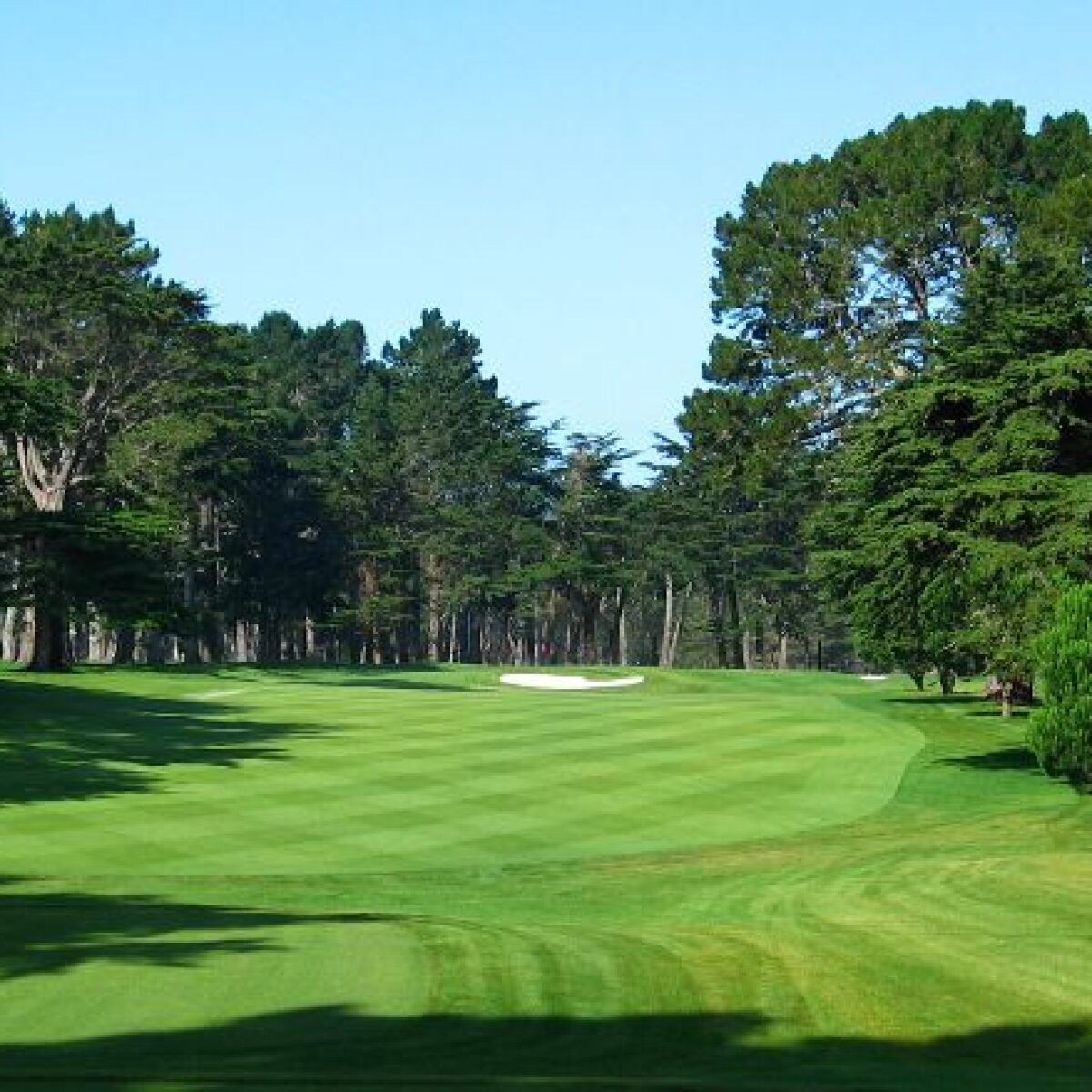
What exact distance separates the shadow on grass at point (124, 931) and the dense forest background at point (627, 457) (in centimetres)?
1874

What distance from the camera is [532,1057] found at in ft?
33.3

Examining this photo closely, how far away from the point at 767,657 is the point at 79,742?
110m

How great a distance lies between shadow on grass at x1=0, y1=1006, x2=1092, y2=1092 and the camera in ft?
29.7

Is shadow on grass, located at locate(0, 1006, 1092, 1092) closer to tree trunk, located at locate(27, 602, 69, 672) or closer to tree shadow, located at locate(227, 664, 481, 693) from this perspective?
tree trunk, located at locate(27, 602, 69, 672)

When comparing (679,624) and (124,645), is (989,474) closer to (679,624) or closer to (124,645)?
(124,645)

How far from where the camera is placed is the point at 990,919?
17531 millimetres

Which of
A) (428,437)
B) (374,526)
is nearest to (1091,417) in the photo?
(374,526)

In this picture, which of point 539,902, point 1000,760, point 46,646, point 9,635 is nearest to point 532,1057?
point 539,902

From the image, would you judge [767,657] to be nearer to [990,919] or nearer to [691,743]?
[691,743]

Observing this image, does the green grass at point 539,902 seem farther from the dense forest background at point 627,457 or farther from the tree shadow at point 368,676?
the tree shadow at point 368,676

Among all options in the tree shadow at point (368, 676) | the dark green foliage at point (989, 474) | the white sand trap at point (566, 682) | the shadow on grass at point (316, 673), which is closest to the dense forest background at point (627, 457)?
the dark green foliage at point (989, 474)

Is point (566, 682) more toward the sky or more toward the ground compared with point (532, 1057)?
more toward the sky

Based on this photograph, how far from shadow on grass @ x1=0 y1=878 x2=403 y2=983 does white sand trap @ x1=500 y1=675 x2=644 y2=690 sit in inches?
2512

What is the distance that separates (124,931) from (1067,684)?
1836 centimetres
